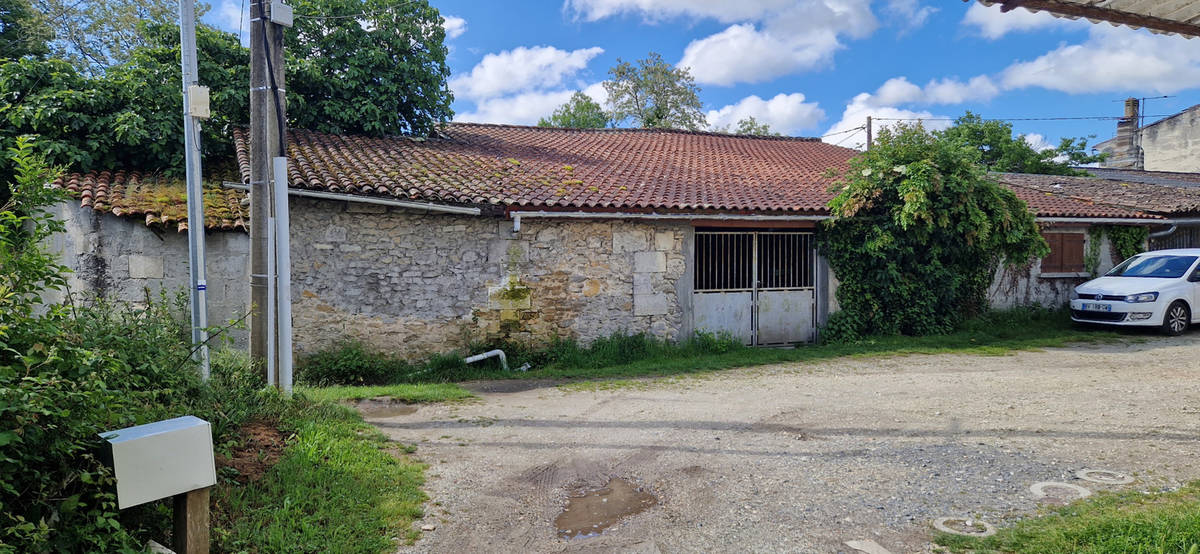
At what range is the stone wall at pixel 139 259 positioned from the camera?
9164 mm

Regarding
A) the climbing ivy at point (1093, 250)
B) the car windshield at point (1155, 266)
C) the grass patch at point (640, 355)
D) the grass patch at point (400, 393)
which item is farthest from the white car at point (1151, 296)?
the grass patch at point (400, 393)

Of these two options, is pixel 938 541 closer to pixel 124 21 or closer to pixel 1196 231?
pixel 1196 231

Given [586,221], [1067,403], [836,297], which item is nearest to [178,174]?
[586,221]

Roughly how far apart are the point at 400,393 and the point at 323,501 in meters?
3.63

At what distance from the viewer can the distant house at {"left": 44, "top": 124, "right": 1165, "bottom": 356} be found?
931 centimetres

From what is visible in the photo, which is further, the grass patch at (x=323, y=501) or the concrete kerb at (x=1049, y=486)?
the concrete kerb at (x=1049, y=486)

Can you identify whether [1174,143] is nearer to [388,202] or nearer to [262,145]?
[388,202]

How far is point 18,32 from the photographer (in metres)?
14.8

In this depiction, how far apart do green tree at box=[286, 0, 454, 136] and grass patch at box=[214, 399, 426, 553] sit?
879 centimetres

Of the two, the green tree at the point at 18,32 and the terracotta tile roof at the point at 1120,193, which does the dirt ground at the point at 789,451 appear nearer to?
the terracotta tile roof at the point at 1120,193

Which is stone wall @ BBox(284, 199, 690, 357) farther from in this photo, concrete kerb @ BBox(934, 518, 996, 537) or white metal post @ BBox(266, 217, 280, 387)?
concrete kerb @ BBox(934, 518, 996, 537)

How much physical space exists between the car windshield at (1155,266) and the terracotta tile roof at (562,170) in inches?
225

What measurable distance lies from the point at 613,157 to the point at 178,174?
25.5 feet

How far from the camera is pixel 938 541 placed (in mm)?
3846
